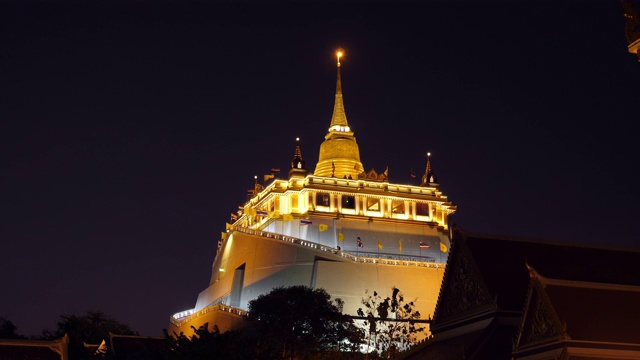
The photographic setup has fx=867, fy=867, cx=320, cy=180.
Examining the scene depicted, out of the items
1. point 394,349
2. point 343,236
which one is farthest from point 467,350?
point 343,236

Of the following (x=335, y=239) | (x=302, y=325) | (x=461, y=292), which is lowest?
(x=461, y=292)

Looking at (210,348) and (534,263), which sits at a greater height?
(534,263)

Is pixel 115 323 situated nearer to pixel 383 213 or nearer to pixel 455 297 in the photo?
pixel 383 213

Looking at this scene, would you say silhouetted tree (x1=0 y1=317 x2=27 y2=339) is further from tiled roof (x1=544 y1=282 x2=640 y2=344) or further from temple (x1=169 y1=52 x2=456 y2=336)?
tiled roof (x1=544 y1=282 x2=640 y2=344)

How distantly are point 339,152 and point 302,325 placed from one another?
32.5 m

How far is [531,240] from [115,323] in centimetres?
5000

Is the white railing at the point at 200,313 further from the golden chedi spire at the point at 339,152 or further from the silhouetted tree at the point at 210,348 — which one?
A: the silhouetted tree at the point at 210,348

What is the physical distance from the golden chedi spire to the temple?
Result: 108 mm

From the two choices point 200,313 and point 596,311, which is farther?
point 200,313

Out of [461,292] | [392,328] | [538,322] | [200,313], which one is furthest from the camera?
[200,313]

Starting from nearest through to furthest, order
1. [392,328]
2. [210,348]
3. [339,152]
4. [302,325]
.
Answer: [210,348] → [302,325] → [392,328] → [339,152]

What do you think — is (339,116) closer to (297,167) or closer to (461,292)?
(297,167)

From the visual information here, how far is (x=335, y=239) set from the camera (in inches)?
2670

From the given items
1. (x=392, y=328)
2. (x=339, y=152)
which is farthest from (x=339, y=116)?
(x=392, y=328)
